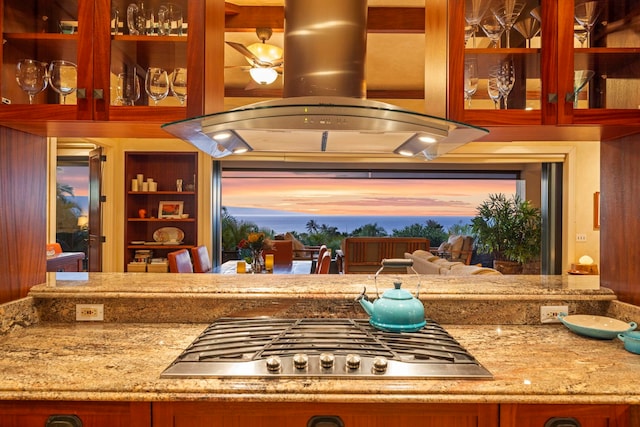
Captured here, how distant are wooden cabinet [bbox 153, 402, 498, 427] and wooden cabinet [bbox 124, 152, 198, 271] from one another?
4390 millimetres

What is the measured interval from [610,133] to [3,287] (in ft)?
7.85

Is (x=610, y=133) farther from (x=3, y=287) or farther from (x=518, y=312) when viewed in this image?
(x=3, y=287)

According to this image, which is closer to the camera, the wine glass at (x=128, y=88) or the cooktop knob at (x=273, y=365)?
the cooktop knob at (x=273, y=365)

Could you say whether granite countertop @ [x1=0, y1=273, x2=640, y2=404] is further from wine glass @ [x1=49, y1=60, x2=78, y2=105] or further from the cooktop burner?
wine glass @ [x1=49, y1=60, x2=78, y2=105]

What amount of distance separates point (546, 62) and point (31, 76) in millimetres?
1836

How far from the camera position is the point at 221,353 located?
4.50ft

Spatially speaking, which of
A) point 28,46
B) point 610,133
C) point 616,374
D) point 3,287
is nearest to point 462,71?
point 610,133

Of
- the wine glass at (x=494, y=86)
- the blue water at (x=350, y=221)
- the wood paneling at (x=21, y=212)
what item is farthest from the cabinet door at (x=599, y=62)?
the blue water at (x=350, y=221)

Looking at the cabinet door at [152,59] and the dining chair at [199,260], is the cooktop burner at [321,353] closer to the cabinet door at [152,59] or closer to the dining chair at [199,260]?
the cabinet door at [152,59]

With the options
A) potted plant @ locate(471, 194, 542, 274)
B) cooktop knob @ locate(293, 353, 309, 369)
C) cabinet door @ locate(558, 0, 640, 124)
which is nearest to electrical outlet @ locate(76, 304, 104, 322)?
cooktop knob @ locate(293, 353, 309, 369)

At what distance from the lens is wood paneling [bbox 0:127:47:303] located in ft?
5.61

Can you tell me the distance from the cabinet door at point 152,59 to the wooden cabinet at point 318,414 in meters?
0.95

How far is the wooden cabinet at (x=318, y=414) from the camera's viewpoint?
3.93ft

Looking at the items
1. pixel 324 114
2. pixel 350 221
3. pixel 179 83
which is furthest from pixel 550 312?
pixel 350 221
